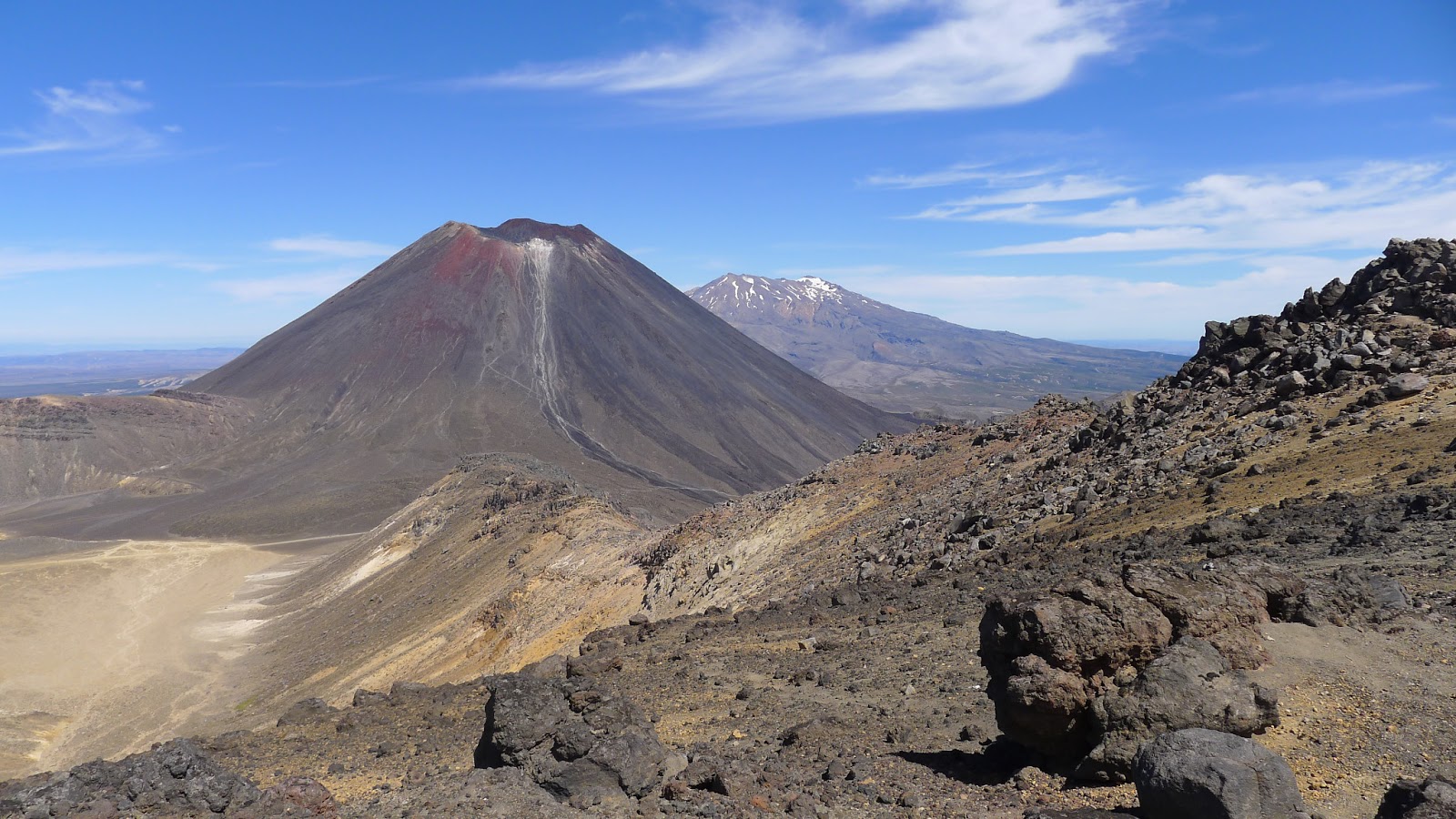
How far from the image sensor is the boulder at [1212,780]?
521 cm

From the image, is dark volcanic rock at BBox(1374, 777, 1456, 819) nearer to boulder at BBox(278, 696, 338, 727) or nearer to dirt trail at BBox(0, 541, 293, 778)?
boulder at BBox(278, 696, 338, 727)

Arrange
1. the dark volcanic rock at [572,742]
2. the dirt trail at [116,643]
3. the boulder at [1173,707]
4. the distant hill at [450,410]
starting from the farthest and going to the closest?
1. the distant hill at [450,410]
2. the dirt trail at [116,643]
3. the dark volcanic rock at [572,742]
4. the boulder at [1173,707]

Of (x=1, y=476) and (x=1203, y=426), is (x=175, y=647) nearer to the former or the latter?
(x=1203, y=426)

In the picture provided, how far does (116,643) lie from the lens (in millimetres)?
36031

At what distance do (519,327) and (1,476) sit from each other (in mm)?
53467

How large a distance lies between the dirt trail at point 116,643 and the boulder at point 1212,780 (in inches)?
1033

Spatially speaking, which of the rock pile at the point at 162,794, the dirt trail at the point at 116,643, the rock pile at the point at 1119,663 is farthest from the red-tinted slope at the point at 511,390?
the rock pile at the point at 1119,663

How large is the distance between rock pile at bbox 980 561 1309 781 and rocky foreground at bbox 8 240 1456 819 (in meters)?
0.02

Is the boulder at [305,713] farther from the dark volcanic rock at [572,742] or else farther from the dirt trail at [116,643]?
the dirt trail at [116,643]

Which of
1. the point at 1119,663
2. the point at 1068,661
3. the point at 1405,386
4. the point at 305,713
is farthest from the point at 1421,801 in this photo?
the point at 305,713

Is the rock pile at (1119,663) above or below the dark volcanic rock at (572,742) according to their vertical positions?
above

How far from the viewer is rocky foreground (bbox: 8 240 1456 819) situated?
6.36 m

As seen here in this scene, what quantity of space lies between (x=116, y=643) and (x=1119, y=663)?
4165 centimetres

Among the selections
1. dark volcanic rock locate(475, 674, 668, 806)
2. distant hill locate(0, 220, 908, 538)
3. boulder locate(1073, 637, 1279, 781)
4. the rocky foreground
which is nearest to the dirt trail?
distant hill locate(0, 220, 908, 538)
